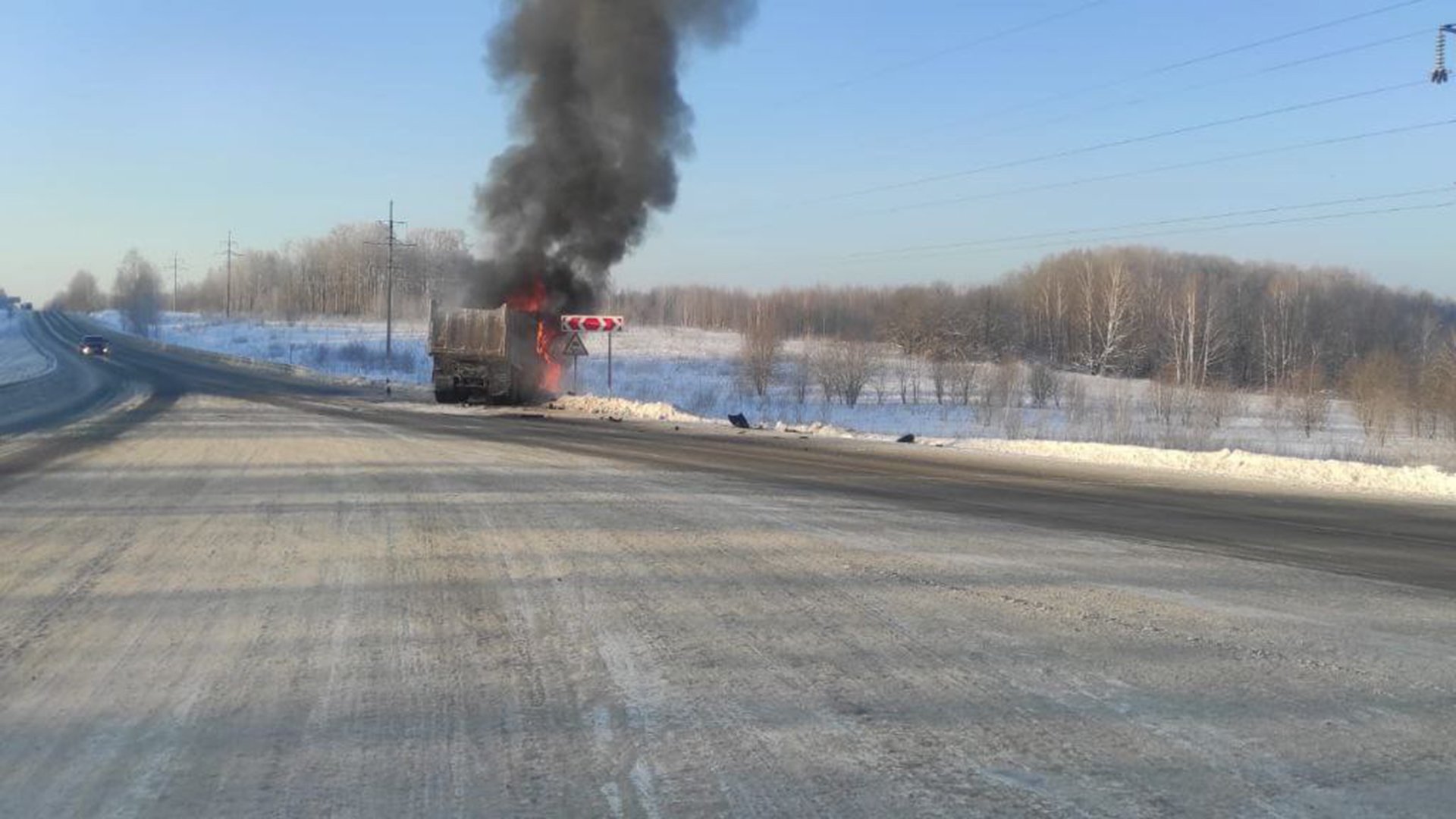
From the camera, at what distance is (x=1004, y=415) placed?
3478 cm

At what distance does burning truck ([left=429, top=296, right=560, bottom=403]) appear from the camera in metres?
28.0

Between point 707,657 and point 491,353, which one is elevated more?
point 491,353

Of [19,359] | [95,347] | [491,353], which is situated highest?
[95,347]

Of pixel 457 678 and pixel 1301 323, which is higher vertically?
pixel 1301 323

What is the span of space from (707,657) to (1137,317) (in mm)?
68336

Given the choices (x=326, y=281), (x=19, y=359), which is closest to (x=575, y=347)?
(x=19, y=359)

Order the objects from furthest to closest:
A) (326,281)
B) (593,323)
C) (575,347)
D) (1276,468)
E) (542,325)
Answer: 1. (326,281)
2. (542,325)
3. (575,347)
4. (593,323)
5. (1276,468)

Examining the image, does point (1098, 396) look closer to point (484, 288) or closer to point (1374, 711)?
point (484, 288)

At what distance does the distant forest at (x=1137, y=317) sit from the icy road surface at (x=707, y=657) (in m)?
26.5

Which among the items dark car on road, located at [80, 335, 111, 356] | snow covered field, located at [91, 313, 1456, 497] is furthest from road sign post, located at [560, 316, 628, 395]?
dark car on road, located at [80, 335, 111, 356]

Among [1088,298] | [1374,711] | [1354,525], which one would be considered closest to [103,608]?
[1374,711]

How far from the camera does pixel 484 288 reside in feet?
106

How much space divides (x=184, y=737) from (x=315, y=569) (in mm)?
2988

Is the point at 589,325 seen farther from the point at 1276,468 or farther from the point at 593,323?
the point at 1276,468
